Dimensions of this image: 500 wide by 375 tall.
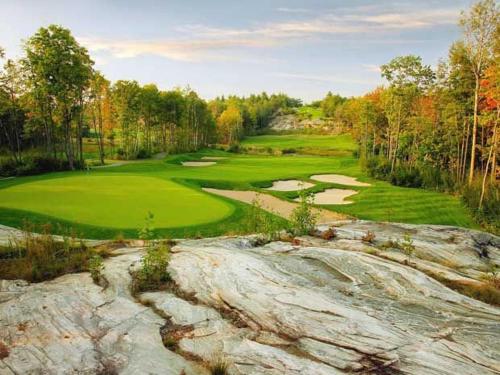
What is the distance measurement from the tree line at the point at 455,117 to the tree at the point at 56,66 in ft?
90.9

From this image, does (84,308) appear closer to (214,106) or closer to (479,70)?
(479,70)

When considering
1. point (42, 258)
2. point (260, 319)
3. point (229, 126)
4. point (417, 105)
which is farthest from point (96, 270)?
point (229, 126)

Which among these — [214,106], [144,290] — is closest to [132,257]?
[144,290]

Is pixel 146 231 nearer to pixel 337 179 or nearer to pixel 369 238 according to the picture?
pixel 369 238

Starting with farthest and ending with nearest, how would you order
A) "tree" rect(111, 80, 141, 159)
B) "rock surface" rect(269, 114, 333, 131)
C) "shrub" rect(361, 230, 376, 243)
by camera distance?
"rock surface" rect(269, 114, 333, 131)
"tree" rect(111, 80, 141, 159)
"shrub" rect(361, 230, 376, 243)

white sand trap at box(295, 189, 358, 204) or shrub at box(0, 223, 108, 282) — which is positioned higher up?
shrub at box(0, 223, 108, 282)

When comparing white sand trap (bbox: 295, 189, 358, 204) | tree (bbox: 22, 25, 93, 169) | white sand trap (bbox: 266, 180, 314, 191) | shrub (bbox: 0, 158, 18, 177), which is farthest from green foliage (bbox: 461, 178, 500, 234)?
shrub (bbox: 0, 158, 18, 177)

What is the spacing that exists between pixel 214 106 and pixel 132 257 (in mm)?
106671

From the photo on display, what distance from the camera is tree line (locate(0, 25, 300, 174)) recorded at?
31.6 m

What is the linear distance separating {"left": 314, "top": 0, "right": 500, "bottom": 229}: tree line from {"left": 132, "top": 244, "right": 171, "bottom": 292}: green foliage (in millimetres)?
18441

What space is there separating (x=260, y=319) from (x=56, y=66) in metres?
33.4

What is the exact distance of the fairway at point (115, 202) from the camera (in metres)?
14.1

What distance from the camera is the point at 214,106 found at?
111 m

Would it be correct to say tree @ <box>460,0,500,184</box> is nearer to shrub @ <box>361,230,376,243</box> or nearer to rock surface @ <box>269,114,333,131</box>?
shrub @ <box>361,230,376,243</box>
